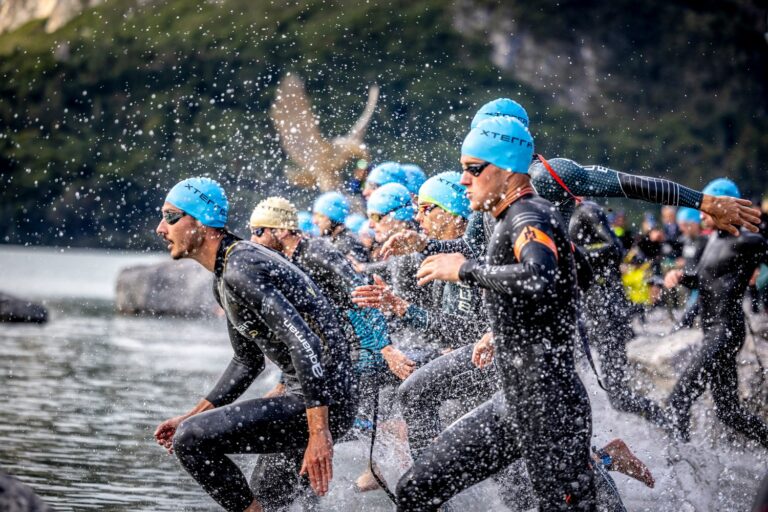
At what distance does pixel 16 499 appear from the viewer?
138 inches

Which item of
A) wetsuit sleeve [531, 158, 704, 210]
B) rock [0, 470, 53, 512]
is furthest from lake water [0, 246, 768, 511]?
rock [0, 470, 53, 512]

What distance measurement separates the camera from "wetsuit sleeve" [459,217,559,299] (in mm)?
4406

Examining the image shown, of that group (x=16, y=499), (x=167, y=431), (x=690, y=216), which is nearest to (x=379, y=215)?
(x=167, y=431)

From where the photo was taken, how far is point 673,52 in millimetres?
124812

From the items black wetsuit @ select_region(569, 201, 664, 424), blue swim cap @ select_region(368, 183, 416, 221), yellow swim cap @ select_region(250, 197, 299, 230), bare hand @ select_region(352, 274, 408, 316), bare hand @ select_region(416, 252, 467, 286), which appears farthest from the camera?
black wetsuit @ select_region(569, 201, 664, 424)

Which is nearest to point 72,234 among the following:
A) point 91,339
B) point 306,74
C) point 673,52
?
point 306,74

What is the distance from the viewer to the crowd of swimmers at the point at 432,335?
4.67 meters

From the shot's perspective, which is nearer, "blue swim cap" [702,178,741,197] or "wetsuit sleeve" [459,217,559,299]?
"wetsuit sleeve" [459,217,559,299]

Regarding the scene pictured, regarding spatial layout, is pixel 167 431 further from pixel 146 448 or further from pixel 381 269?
pixel 146 448

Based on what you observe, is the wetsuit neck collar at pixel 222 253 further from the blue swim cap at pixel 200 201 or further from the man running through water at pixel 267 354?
the blue swim cap at pixel 200 201

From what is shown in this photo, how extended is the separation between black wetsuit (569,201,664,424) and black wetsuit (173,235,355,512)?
11.7ft

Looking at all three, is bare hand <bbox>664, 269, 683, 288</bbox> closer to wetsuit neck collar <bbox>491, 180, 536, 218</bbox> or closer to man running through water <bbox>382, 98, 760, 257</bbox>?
man running through water <bbox>382, 98, 760, 257</bbox>

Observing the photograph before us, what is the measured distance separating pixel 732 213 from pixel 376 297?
2.11 meters

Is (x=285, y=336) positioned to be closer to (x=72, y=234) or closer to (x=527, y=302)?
(x=527, y=302)
